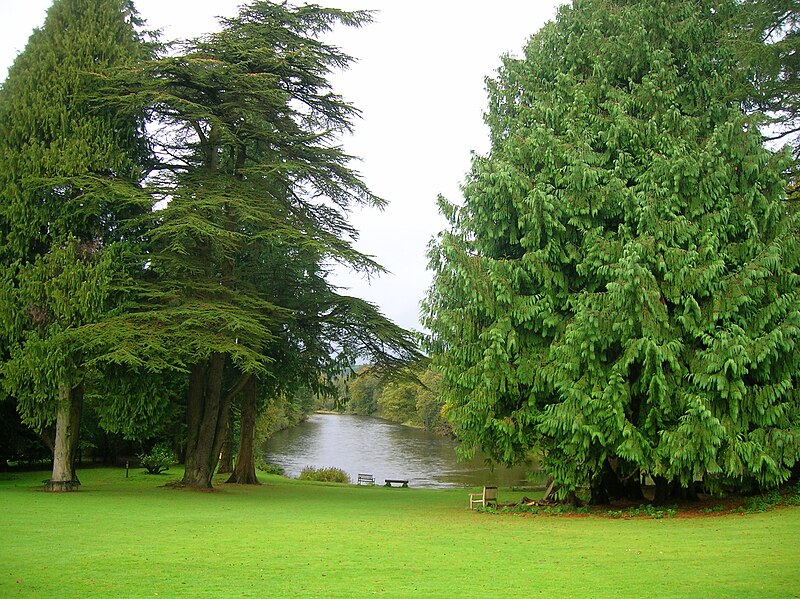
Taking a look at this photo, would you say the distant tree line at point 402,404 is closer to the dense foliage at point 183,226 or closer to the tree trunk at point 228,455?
the tree trunk at point 228,455

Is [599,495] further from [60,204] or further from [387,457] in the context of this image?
[387,457]

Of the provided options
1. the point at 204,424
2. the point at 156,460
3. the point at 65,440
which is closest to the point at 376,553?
the point at 204,424

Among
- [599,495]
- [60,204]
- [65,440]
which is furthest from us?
[65,440]

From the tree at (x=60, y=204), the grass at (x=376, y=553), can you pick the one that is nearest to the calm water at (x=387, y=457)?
the grass at (x=376, y=553)

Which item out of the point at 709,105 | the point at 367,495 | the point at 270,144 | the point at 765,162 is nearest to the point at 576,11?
the point at 709,105

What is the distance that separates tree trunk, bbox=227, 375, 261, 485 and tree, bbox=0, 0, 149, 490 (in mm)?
7030

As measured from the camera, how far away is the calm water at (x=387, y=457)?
3741 centimetres

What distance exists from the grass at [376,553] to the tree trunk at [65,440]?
2.26m

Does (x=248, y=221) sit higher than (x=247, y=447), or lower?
higher

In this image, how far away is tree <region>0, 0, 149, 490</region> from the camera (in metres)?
18.3

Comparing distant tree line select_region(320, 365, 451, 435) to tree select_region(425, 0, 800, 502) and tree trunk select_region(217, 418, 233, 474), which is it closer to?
tree trunk select_region(217, 418, 233, 474)

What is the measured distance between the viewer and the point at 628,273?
13.7 metres

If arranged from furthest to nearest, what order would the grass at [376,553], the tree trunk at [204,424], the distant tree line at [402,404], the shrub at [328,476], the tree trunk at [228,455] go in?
the distant tree line at [402,404] < the shrub at [328,476] < the tree trunk at [228,455] < the tree trunk at [204,424] < the grass at [376,553]

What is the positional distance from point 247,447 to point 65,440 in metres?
7.88
